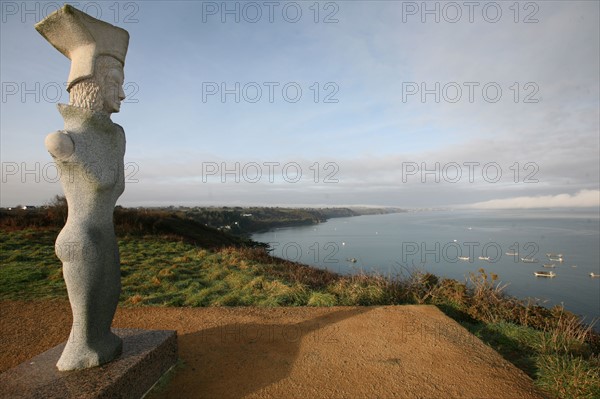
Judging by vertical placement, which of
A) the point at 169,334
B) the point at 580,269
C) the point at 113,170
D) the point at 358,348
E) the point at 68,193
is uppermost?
the point at 113,170

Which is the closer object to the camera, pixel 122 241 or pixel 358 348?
pixel 358 348

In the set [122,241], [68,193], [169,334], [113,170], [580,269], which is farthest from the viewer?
[580,269]

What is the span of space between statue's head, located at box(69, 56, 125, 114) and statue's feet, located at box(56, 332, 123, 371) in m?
2.48

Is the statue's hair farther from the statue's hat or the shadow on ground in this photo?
the shadow on ground

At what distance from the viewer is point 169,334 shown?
159 inches

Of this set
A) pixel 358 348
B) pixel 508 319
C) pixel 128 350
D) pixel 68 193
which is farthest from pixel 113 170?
pixel 508 319

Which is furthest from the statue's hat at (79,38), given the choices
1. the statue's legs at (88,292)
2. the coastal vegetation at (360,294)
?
the coastal vegetation at (360,294)

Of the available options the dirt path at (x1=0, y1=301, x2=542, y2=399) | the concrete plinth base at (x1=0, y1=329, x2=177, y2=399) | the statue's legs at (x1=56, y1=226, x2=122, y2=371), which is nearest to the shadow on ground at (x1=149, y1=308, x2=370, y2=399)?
the dirt path at (x1=0, y1=301, x2=542, y2=399)

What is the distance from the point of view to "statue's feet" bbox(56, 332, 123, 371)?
10.5ft

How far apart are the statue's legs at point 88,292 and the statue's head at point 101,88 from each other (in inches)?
52.5

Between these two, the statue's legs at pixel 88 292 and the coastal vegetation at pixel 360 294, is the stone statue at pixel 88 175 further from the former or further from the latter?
the coastal vegetation at pixel 360 294

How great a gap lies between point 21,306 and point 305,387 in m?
6.70

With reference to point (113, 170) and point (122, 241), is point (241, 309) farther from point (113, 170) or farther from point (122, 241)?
point (122, 241)

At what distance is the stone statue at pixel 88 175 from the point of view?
3203 mm
